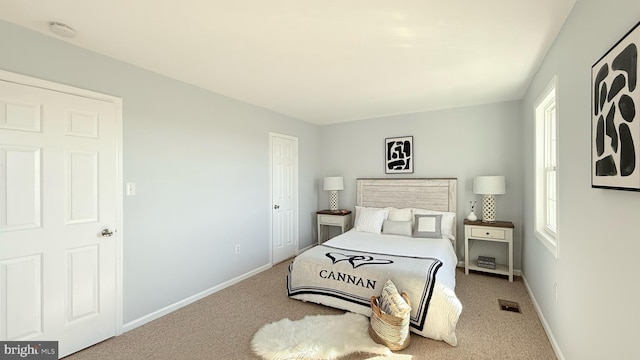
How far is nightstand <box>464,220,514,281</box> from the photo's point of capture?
132 inches

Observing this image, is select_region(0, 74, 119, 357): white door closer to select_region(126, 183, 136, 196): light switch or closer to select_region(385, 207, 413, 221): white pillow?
select_region(126, 183, 136, 196): light switch

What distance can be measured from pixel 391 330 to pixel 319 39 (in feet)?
7.53

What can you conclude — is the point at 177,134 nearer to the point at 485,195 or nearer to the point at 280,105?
the point at 280,105

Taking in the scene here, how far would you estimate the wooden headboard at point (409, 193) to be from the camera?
3998mm

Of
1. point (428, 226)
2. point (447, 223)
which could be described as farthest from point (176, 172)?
point (447, 223)

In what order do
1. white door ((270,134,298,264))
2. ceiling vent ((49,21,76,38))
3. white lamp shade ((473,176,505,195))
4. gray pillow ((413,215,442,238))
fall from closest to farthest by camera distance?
ceiling vent ((49,21,76,38))
white lamp shade ((473,176,505,195))
gray pillow ((413,215,442,238))
white door ((270,134,298,264))

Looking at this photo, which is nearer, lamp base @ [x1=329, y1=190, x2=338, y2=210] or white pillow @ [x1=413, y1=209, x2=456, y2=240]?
white pillow @ [x1=413, y1=209, x2=456, y2=240]

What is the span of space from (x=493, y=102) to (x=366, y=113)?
71.0 inches

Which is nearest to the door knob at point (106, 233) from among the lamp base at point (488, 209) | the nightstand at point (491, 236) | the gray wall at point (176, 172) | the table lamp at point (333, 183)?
the gray wall at point (176, 172)

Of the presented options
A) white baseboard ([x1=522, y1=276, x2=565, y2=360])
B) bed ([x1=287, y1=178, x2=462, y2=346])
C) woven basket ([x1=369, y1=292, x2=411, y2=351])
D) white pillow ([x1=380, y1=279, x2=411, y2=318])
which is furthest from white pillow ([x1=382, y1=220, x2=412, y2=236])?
woven basket ([x1=369, y1=292, x2=411, y2=351])

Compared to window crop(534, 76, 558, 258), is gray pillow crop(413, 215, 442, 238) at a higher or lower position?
lower

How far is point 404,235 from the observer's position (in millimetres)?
3736

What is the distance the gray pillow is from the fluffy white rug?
5.37 feet

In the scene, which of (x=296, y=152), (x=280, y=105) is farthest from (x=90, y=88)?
(x=296, y=152)
